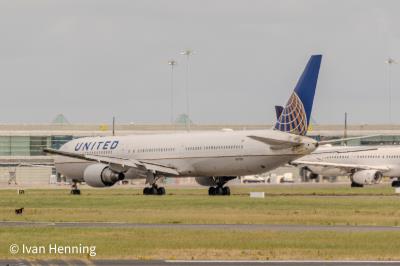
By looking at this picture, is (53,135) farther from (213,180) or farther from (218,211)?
(218,211)

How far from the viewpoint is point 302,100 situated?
246 ft

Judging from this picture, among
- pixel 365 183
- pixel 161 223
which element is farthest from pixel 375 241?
pixel 365 183

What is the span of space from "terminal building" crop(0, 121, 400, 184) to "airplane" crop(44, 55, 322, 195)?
225 feet

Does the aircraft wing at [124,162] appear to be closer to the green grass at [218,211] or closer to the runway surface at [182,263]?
the green grass at [218,211]

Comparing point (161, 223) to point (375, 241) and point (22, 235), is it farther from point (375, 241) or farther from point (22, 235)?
point (375, 241)

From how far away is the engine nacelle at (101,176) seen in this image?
82312mm

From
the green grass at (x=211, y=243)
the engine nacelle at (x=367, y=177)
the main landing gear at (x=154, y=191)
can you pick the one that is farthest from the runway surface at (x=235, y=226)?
the engine nacelle at (x=367, y=177)

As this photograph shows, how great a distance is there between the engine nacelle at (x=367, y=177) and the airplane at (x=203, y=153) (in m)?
28.3

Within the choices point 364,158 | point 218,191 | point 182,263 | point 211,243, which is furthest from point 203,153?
point 182,263

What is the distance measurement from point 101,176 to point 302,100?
1728 cm

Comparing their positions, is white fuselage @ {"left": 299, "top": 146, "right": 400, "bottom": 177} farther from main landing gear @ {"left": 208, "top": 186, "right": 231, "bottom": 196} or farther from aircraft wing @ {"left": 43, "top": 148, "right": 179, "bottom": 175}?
aircraft wing @ {"left": 43, "top": 148, "right": 179, "bottom": 175}

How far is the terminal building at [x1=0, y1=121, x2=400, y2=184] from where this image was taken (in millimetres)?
160250

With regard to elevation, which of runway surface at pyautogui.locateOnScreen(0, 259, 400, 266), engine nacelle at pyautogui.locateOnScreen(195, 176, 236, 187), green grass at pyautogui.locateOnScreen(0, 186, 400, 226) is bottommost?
runway surface at pyautogui.locateOnScreen(0, 259, 400, 266)

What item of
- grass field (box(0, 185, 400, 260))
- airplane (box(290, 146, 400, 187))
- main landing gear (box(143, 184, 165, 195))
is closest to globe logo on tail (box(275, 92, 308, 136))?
main landing gear (box(143, 184, 165, 195))
